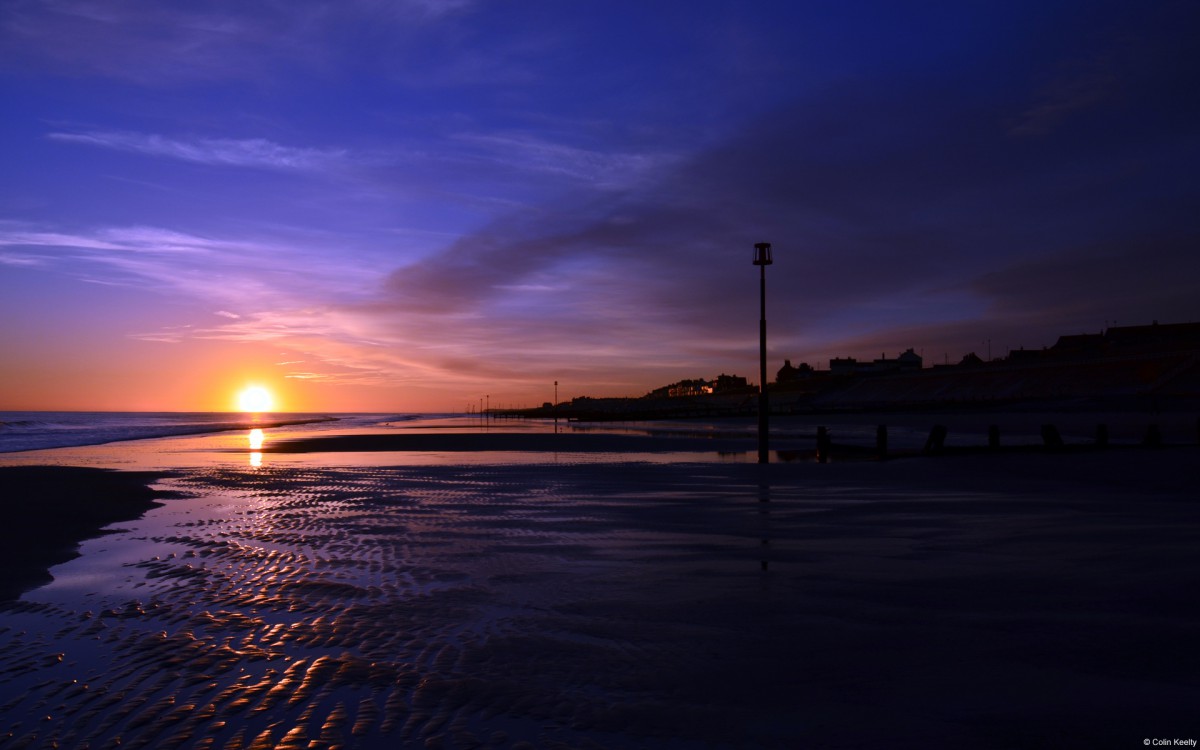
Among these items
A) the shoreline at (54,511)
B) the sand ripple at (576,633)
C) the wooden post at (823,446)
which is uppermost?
the wooden post at (823,446)

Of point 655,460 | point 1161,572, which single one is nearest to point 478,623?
point 1161,572

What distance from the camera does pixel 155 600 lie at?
7312 mm

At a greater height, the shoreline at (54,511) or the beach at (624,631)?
the beach at (624,631)

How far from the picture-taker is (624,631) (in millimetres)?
5848

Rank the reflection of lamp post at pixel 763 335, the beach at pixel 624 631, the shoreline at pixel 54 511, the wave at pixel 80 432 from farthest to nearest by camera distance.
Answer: the wave at pixel 80 432 < the reflection of lamp post at pixel 763 335 < the shoreline at pixel 54 511 < the beach at pixel 624 631

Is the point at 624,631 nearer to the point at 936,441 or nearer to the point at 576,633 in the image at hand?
the point at 576,633

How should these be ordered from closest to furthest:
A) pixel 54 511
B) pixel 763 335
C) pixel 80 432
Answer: pixel 54 511 → pixel 763 335 → pixel 80 432

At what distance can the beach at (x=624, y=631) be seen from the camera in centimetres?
412

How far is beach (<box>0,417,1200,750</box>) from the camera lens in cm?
412

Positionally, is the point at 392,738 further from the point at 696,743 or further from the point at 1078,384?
the point at 1078,384

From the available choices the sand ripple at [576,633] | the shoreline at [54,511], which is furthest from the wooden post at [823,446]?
the shoreline at [54,511]

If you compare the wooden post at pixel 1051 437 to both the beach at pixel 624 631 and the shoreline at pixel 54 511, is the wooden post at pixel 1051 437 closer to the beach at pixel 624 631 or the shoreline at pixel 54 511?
the beach at pixel 624 631

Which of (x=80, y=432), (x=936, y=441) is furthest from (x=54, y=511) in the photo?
(x=80, y=432)

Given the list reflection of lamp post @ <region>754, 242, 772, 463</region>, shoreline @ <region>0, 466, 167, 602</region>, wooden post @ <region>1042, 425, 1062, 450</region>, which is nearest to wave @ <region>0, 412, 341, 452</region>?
shoreline @ <region>0, 466, 167, 602</region>
